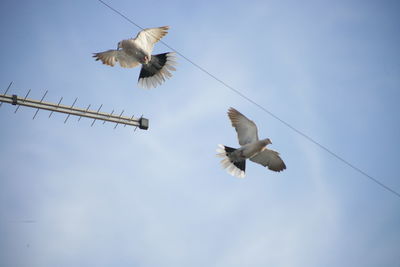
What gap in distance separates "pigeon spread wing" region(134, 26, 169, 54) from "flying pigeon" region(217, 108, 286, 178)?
2.52m

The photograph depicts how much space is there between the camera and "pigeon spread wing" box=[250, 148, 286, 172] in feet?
37.3

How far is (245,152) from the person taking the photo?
10.8 metres

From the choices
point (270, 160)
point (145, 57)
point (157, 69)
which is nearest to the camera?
point (145, 57)

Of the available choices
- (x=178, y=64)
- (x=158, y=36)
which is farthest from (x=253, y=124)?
(x=158, y=36)

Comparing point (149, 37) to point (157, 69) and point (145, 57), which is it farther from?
point (157, 69)

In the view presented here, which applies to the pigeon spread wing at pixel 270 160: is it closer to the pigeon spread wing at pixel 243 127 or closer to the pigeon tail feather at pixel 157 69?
the pigeon spread wing at pixel 243 127

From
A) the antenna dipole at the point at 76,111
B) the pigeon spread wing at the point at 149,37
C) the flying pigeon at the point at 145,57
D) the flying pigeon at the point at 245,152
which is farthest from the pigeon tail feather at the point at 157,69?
the antenna dipole at the point at 76,111

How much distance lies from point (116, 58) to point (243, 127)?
3566 millimetres

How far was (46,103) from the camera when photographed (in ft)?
24.9

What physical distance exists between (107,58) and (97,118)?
2.97 metres

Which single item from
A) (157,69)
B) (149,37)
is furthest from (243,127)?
(149,37)

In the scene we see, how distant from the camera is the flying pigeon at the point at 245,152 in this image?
10.8 metres

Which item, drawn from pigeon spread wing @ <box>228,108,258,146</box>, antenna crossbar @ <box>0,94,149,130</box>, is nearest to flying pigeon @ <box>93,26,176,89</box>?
pigeon spread wing @ <box>228,108,258,146</box>

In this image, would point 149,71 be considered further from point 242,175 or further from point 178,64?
point 242,175
